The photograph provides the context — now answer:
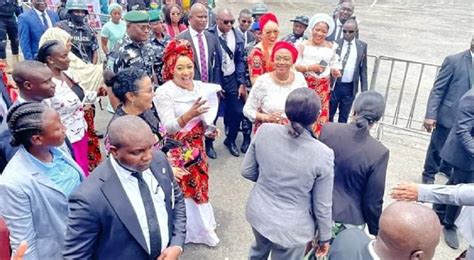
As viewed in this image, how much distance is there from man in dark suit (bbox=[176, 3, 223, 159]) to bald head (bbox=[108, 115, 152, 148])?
2.87m

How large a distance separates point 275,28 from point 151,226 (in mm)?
3563

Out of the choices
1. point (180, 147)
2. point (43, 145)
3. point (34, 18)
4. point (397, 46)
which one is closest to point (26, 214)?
point (43, 145)

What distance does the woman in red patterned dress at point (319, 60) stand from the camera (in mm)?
5258

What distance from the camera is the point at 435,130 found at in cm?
495

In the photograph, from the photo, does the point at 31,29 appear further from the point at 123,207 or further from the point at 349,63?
the point at 123,207

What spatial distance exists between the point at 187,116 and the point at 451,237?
9.80 ft

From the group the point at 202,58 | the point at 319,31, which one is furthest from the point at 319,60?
the point at 202,58

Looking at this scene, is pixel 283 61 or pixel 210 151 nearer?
pixel 283 61

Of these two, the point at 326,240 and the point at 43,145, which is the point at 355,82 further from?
the point at 43,145

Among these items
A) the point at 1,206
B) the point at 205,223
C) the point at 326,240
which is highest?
the point at 1,206

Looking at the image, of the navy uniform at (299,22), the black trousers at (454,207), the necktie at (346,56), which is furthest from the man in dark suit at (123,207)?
the necktie at (346,56)

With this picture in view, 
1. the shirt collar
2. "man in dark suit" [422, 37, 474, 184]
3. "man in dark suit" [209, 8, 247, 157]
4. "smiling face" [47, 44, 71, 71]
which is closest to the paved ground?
"man in dark suit" [209, 8, 247, 157]

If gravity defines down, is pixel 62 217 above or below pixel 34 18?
below

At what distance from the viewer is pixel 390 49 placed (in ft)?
43.7
